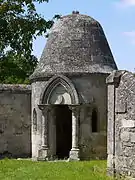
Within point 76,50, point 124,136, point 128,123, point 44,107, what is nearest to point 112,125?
point 124,136

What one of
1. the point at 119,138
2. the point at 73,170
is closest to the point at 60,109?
the point at 73,170

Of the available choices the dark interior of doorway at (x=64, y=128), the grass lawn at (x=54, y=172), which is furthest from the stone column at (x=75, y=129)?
the dark interior of doorway at (x=64, y=128)

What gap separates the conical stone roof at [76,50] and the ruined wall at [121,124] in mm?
5831

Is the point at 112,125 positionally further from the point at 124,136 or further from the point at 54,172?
the point at 54,172

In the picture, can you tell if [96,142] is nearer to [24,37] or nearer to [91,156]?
[91,156]

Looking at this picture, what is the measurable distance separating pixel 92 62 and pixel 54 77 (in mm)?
1684

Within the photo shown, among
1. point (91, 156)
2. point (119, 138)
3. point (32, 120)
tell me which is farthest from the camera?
point (32, 120)

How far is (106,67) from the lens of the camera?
1916cm

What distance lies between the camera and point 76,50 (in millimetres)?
19078

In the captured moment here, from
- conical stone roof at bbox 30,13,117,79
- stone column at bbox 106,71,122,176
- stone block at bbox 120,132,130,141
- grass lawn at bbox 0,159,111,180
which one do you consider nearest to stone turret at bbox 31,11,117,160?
conical stone roof at bbox 30,13,117,79

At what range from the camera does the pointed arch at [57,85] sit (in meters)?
18.4

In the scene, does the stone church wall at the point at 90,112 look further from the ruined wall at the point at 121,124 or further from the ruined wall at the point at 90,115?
the ruined wall at the point at 121,124

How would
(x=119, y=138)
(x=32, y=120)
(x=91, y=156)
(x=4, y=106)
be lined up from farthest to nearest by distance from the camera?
(x=4, y=106)
(x=32, y=120)
(x=91, y=156)
(x=119, y=138)

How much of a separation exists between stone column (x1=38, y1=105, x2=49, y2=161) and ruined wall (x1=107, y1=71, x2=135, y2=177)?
6401mm
